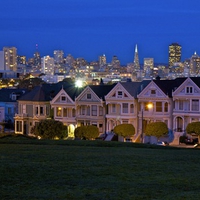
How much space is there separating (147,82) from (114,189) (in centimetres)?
4395

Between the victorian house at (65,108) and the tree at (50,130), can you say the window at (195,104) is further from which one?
the victorian house at (65,108)

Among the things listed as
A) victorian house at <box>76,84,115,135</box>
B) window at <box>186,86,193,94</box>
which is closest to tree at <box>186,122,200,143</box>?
window at <box>186,86,193,94</box>

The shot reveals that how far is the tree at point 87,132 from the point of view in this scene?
172ft

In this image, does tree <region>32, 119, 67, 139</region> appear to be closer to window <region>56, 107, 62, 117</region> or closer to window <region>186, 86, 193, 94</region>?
window <region>56, 107, 62, 117</region>

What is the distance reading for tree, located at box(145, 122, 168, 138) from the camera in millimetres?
51594

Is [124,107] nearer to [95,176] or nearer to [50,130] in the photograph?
[50,130]

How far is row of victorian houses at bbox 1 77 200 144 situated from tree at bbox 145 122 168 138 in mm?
1504

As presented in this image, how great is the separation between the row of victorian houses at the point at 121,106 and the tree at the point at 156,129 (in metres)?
1.50

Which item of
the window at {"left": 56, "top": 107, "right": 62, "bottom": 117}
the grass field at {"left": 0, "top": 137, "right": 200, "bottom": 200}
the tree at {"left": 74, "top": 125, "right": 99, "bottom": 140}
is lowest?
the grass field at {"left": 0, "top": 137, "right": 200, "bottom": 200}

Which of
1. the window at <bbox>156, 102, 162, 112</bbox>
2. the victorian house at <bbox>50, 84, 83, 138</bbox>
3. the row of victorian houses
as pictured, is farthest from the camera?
the victorian house at <bbox>50, 84, 83, 138</bbox>

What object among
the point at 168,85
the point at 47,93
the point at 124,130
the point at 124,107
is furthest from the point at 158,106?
the point at 47,93

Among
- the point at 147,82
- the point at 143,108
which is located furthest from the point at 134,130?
the point at 147,82

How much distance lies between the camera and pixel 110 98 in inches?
2218

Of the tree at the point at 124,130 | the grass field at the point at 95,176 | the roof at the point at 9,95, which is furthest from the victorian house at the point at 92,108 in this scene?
the grass field at the point at 95,176
